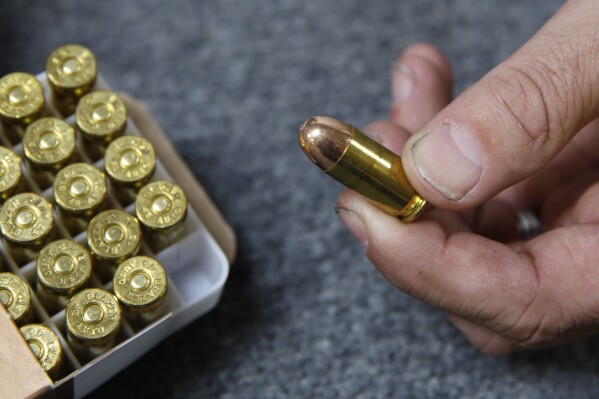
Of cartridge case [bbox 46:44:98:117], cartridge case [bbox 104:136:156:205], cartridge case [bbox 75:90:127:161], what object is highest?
cartridge case [bbox 46:44:98:117]

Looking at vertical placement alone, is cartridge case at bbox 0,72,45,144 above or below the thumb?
above

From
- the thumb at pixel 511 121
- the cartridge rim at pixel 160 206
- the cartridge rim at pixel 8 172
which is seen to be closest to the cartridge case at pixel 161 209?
the cartridge rim at pixel 160 206

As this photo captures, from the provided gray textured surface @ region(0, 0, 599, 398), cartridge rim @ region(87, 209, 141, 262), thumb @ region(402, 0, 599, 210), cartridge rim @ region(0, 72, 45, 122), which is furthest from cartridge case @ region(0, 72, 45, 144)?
thumb @ region(402, 0, 599, 210)

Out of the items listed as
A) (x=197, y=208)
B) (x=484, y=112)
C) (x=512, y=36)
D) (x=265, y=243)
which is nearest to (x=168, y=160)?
(x=197, y=208)

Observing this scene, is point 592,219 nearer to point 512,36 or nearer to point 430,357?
point 430,357

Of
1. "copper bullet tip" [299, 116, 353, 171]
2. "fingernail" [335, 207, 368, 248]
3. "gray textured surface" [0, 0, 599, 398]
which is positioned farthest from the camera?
"gray textured surface" [0, 0, 599, 398]

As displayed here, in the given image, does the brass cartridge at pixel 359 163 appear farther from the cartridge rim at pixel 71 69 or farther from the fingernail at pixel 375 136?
the cartridge rim at pixel 71 69

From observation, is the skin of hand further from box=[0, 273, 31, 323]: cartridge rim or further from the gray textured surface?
box=[0, 273, 31, 323]: cartridge rim
